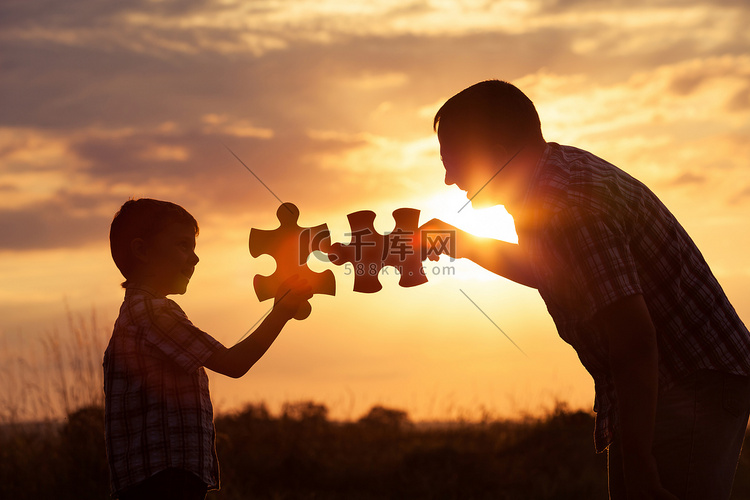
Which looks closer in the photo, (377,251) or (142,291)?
(142,291)

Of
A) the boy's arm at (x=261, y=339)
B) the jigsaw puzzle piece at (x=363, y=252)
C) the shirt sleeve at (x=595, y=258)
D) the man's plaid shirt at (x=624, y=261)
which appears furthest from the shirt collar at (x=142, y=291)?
the shirt sleeve at (x=595, y=258)

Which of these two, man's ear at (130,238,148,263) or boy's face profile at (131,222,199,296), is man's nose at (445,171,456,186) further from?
man's ear at (130,238,148,263)

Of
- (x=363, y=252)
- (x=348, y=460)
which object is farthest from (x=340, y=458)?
(x=363, y=252)

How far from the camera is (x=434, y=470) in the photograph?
858cm

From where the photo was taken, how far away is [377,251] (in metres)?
3.80

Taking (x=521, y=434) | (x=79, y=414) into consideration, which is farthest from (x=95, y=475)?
(x=521, y=434)

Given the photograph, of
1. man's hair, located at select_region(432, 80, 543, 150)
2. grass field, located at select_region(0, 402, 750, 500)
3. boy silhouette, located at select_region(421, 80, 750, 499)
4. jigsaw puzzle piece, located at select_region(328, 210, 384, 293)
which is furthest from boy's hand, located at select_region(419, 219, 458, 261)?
grass field, located at select_region(0, 402, 750, 500)

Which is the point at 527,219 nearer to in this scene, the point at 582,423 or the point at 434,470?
the point at 434,470

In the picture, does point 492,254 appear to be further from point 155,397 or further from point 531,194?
point 155,397

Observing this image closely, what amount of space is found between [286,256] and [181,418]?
0.98 metres

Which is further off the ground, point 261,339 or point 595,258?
point 595,258

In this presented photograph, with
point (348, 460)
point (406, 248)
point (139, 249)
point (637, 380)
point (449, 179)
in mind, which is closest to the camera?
point (637, 380)

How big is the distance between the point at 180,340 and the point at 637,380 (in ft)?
6.48

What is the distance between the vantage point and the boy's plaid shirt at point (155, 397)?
3172 mm
